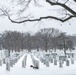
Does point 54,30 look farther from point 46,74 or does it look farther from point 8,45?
point 46,74

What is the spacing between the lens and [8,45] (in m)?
86.6

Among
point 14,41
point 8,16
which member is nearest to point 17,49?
point 14,41

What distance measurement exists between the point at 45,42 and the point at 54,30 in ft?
68.7

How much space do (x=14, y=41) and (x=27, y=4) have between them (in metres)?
72.9

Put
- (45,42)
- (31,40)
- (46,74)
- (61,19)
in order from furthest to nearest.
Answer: (31,40) → (45,42) → (61,19) → (46,74)

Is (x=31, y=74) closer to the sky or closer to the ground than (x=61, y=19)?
closer to the ground

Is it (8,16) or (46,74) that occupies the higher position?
(8,16)

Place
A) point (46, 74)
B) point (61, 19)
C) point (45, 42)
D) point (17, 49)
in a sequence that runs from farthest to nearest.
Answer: point (17, 49) < point (45, 42) < point (61, 19) < point (46, 74)

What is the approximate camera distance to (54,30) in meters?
104

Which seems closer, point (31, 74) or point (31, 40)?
point (31, 74)

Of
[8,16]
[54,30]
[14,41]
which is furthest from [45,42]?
[8,16]

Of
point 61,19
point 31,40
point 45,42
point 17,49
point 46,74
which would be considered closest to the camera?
point 46,74

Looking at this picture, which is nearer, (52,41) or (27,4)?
(27,4)

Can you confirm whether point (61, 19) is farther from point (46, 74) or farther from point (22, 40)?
point (22, 40)
